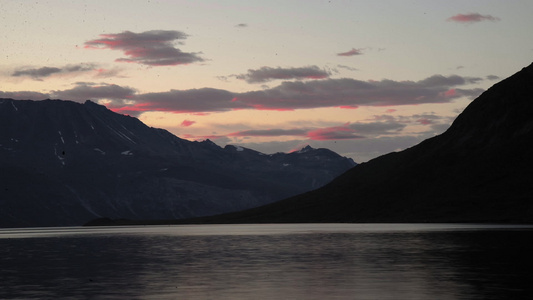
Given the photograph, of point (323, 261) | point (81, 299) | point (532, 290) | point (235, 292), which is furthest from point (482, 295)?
point (323, 261)

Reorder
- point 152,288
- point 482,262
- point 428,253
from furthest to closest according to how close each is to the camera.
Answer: point 428,253
point 482,262
point 152,288

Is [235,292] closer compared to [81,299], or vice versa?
[81,299]

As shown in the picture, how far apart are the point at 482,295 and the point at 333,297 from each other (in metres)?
8.42

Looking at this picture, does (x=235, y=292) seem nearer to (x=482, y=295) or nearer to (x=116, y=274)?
(x=482, y=295)

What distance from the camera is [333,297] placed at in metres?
44.1

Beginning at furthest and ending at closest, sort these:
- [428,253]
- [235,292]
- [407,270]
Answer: [428,253]
[407,270]
[235,292]

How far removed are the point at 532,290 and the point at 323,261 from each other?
32.6 m

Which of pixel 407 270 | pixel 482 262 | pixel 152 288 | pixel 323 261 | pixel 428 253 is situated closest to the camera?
pixel 152 288

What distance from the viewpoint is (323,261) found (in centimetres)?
7650

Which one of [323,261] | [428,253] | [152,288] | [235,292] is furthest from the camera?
[428,253]

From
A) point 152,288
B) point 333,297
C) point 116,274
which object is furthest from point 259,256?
point 333,297

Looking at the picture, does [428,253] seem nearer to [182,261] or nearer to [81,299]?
[182,261]

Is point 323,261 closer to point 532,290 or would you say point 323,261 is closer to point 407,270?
point 407,270

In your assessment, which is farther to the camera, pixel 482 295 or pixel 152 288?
pixel 152 288
